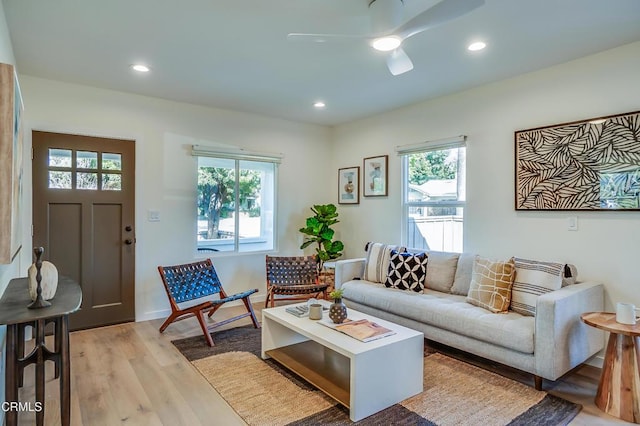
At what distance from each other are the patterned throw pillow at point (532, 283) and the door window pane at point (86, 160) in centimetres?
414

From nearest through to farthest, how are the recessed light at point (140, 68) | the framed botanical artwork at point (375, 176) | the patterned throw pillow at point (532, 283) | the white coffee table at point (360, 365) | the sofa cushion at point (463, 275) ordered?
the white coffee table at point (360, 365)
the patterned throw pillow at point (532, 283)
the recessed light at point (140, 68)
the sofa cushion at point (463, 275)
the framed botanical artwork at point (375, 176)

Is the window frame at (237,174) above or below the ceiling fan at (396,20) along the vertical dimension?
below

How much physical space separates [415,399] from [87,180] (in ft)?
12.0

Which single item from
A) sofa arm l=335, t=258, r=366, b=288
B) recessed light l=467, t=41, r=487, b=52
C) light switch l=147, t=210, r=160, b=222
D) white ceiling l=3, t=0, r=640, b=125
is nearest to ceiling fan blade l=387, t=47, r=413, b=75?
white ceiling l=3, t=0, r=640, b=125

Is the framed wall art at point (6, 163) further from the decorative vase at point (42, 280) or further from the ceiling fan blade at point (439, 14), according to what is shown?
the ceiling fan blade at point (439, 14)

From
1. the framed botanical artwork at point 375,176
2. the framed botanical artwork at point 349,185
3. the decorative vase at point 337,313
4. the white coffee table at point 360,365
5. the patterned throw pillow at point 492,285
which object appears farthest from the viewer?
the framed botanical artwork at point 349,185

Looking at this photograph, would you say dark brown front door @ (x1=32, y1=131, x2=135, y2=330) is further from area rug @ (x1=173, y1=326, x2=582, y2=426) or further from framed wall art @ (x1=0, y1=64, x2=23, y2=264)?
framed wall art @ (x1=0, y1=64, x2=23, y2=264)

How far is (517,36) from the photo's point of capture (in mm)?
2568

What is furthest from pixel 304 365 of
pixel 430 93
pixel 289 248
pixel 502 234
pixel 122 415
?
pixel 430 93

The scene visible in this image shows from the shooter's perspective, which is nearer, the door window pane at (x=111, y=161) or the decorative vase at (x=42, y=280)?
the decorative vase at (x=42, y=280)

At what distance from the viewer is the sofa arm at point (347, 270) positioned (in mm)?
4070

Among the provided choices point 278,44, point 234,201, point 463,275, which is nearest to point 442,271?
point 463,275

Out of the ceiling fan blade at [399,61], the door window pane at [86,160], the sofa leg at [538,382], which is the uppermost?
the ceiling fan blade at [399,61]

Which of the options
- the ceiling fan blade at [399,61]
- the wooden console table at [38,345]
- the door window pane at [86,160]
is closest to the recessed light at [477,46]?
the ceiling fan blade at [399,61]
